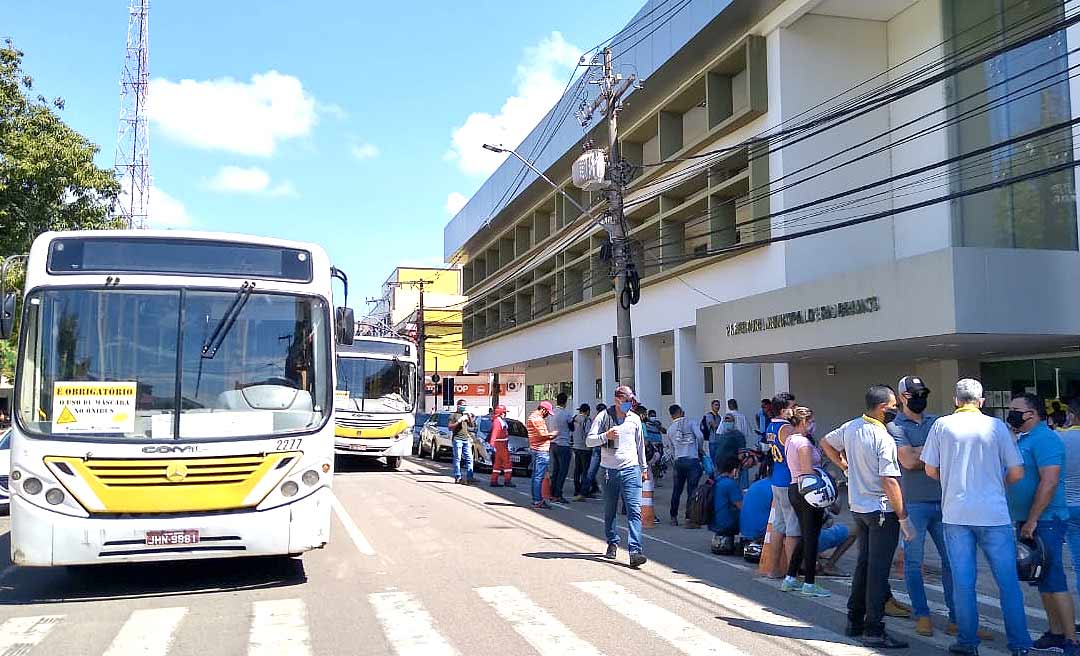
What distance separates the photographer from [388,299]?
262 ft

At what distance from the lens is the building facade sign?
1705 cm

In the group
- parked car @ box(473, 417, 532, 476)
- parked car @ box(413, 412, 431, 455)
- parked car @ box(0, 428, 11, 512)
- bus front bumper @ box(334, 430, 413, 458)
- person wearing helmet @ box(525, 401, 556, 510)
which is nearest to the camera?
parked car @ box(0, 428, 11, 512)

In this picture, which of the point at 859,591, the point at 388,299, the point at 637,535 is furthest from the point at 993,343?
the point at 388,299

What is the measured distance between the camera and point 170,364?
Answer: 802 centimetres

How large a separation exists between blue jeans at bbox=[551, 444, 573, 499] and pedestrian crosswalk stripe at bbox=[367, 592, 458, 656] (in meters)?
8.26

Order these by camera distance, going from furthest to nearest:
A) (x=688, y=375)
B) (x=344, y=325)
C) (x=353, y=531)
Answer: (x=688, y=375) → (x=353, y=531) → (x=344, y=325)

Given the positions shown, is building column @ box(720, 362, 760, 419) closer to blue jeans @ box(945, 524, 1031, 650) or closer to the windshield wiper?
the windshield wiper

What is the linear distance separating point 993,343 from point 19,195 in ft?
66.5

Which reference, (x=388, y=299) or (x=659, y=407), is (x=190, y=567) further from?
(x=388, y=299)

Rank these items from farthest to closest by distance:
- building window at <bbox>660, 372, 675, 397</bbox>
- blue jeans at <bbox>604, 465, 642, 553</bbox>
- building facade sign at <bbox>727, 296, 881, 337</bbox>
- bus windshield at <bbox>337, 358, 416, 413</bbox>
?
1. building window at <bbox>660, 372, 675, 397</bbox>
2. bus windshield at <bbox>337, 358, 416, 413</bbox>
3. building facade sign at <bbox>727, 296, 881, 337</bbox>
4. blue jeans at <bbox>604, 465, 642, 553</bbox>

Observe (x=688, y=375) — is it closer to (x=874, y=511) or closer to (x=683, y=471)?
(x=683, y=471)

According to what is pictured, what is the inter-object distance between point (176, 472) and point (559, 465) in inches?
372

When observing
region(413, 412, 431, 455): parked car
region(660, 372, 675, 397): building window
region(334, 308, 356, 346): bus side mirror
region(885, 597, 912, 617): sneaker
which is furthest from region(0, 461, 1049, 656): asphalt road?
region(660, 372, 675, 397): building window

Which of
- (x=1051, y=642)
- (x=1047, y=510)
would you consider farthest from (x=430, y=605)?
(x=1047, y=510)
